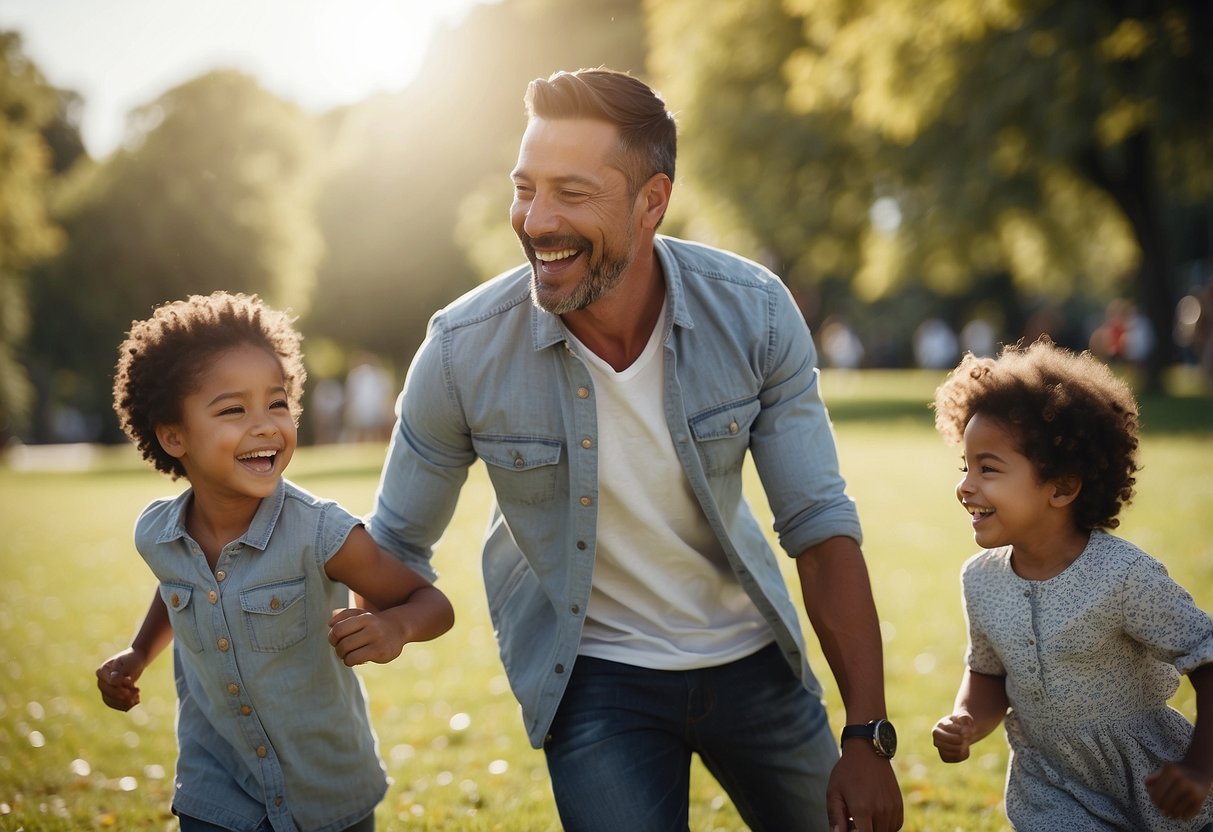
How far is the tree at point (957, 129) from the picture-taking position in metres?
15.8

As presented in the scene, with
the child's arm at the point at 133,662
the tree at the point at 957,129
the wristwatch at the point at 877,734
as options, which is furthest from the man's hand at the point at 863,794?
the tree at the point at 957,129

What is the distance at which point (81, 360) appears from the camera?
42.6m

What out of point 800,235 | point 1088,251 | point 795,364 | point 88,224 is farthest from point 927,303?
point 795,364

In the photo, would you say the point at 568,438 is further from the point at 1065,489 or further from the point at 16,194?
the point at 16,194

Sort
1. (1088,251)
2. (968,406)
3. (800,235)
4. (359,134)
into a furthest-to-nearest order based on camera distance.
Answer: (359,134) < (1088,251) < (800,235) < (968,406)

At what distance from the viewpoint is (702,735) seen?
12.5 ft

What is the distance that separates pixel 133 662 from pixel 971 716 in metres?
2.54

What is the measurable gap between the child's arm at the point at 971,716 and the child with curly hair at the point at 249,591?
1.46m

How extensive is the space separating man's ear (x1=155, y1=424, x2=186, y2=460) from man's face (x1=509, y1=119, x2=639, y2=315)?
1166 mm

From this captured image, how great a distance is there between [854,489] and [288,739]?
12.4 m

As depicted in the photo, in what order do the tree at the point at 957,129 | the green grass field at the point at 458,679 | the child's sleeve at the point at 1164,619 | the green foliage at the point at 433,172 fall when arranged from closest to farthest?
the child's sleeve at the point at 1164,619
the green grass field at the point at 458,679
the tree at the point at 957,129
the green foliage at the point at 433,172

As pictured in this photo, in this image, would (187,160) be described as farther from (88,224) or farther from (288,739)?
(288,739)

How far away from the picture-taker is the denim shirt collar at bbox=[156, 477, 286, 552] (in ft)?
11.7

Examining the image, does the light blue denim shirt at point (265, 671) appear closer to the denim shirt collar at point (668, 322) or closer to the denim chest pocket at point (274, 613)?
the denim chest pocket at point (274, 613)
